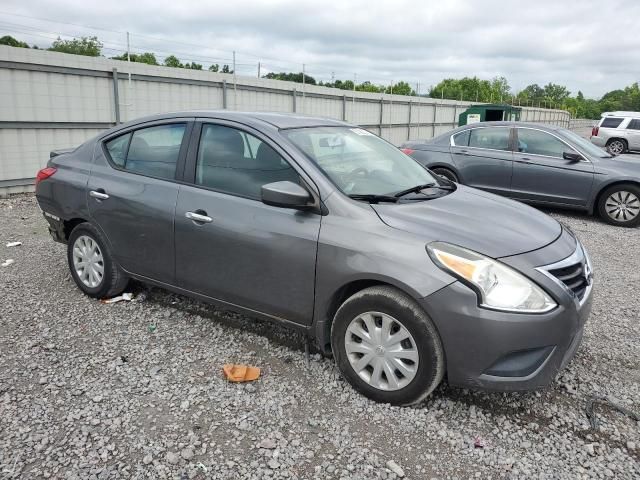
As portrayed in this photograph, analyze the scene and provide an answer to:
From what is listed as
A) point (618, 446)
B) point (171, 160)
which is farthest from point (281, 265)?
point (618, 446)

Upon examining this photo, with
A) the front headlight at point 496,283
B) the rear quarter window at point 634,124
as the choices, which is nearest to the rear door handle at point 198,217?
the front headlight at point 496,283

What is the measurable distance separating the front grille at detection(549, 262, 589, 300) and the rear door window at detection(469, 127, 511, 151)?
615 cm

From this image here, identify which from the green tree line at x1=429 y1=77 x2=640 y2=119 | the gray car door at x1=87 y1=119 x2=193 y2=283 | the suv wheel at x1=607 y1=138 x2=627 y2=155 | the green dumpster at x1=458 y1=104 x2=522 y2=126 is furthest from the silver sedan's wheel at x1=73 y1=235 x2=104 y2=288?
the green tree line at x1=429 y1=77 x2=640 y2=119

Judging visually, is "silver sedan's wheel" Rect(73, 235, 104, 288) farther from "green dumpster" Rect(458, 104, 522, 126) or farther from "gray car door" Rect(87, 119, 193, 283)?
"green dumpster" Rect(458, 104, 522, 126)

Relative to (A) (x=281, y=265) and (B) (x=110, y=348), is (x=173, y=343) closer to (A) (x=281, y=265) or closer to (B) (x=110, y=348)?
(B) (x=110, y=348)

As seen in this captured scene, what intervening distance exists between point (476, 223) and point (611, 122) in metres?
20.9

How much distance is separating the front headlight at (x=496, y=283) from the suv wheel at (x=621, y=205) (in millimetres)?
6329

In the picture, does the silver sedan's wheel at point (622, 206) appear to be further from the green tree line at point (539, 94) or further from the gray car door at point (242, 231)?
the green tree line at point (539, 94)

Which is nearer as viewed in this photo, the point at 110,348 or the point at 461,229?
the point at 461,229

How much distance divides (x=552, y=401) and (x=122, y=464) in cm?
239

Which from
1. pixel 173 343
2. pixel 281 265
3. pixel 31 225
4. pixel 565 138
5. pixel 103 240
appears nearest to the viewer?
pixel 281 265

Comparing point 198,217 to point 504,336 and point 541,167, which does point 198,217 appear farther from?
point 541,167

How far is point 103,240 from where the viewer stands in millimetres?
4156

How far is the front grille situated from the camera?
9.17 feet
